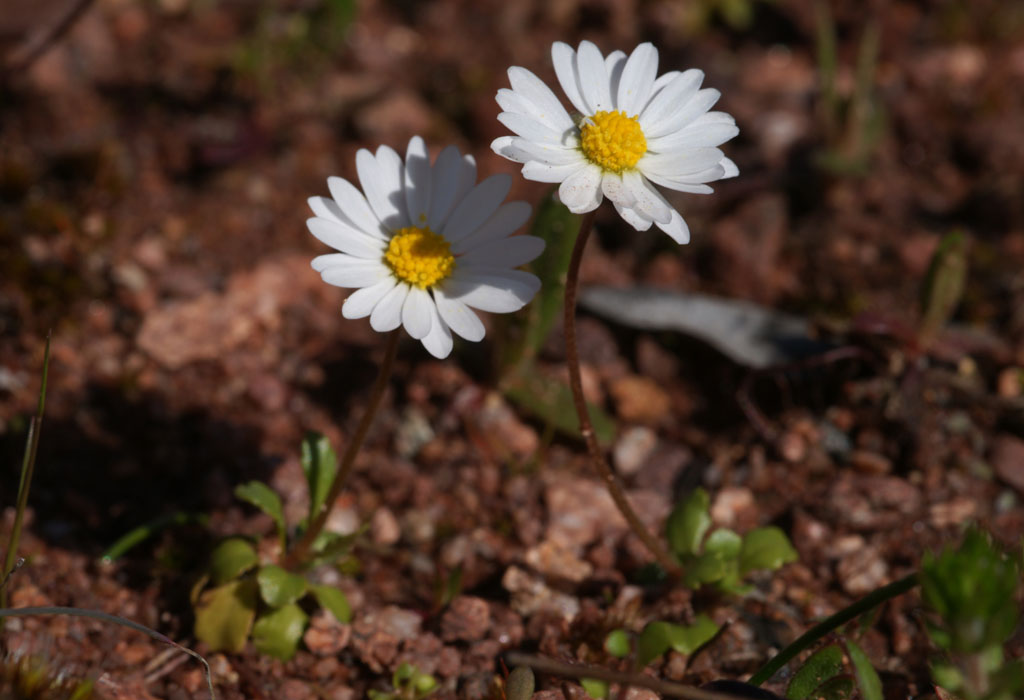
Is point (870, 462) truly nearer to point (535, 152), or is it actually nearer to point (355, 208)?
point (535, 152)

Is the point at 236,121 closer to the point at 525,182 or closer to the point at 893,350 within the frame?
the point at 525,182

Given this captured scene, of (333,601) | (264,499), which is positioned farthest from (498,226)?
(333,601)

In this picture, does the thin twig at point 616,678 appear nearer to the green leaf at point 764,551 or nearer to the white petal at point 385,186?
the green leaf at point 764,551

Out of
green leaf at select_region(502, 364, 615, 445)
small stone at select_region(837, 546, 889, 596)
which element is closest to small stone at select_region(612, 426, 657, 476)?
green leaf at select_region(502, 364, 615, 445)

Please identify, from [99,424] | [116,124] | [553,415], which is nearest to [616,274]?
[553,415]

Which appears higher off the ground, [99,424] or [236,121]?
[236,121]
